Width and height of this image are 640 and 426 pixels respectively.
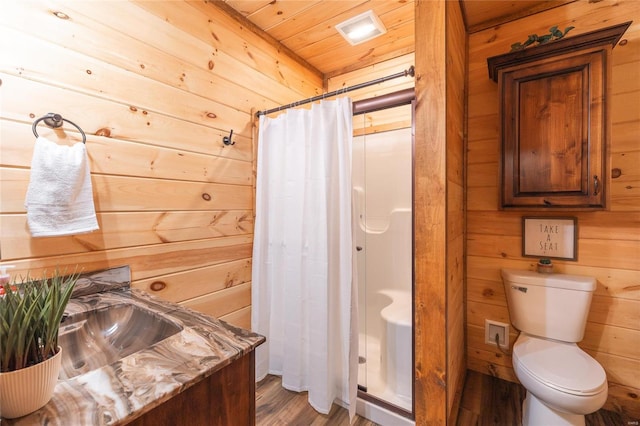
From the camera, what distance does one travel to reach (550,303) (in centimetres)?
159

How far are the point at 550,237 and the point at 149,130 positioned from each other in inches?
91.8

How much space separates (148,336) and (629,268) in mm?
2379

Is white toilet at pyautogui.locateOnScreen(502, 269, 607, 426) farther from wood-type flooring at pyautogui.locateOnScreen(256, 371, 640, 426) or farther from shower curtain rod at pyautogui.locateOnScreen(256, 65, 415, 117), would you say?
shower curtain rod at pyautogui.locateOnScreen(256, 65, 415, 117)

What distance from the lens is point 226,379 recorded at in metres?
0.75

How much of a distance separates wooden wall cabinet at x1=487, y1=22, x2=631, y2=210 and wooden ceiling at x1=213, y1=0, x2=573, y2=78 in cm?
48

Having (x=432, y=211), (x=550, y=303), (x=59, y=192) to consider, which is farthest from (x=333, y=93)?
(x=550, y=303)

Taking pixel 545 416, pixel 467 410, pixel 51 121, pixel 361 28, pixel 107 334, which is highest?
pixel 361 28

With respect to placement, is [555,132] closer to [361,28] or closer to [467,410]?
[361,28]

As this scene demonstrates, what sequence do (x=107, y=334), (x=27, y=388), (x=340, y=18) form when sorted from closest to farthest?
1. (x=27, y=388)
2. (x=107, y=334)
3. (x=340, y=18)

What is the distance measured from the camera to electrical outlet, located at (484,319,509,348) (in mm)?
1868

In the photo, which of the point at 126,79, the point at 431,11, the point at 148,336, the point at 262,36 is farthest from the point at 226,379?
the point at 262,36

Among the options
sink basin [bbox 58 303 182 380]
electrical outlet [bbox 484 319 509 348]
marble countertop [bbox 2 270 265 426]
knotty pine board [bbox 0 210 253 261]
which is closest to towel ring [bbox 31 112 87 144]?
knotty pine board [bbox 0 210 253 261]

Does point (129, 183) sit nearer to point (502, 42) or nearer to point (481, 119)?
point (481, 119)

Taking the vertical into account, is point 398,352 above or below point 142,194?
below
